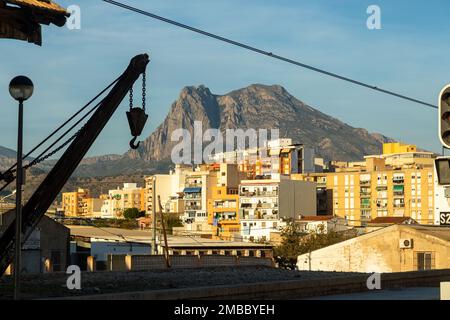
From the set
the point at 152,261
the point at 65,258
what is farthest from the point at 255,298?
the point at 65,258

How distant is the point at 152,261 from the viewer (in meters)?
49.7

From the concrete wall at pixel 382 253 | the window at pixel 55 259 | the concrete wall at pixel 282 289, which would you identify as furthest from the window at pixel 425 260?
the window at pixel 55 259

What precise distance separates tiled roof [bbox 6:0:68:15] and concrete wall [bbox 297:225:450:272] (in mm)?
36865

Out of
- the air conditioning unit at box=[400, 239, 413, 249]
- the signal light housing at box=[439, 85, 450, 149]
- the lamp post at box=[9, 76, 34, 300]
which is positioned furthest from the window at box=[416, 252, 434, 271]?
the signal light housing at box=[439, 85, 450, 149]

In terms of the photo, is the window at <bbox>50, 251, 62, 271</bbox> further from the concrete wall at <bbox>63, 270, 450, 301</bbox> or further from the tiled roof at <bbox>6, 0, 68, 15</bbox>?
the tiled roof at <bbox>6, 0, 68, 15</bbox>

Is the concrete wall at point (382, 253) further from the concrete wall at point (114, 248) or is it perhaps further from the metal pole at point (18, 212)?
the metal pole at point (18, 212)

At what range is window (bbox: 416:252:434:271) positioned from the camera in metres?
58.8

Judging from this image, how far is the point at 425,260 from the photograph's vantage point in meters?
59.5

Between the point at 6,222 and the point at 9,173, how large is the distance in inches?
1877

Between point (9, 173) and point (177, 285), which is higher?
point (9, 173)

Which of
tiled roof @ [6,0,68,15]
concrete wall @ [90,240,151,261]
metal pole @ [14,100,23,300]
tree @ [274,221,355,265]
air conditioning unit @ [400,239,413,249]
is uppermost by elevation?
tiled roof @ [6,0,68,15]

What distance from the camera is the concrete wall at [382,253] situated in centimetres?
5850

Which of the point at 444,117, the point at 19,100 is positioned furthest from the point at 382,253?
the point at 444,117
